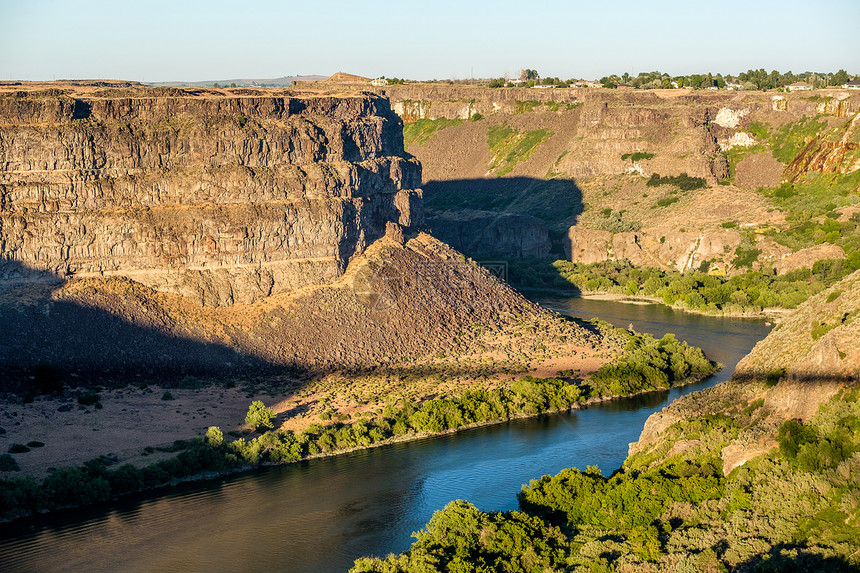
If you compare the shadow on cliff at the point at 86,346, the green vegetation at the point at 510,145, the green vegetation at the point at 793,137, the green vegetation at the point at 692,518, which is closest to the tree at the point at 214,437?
the shadow on cliff at the point at 86,346

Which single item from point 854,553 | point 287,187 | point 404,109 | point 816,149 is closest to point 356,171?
point 287,187

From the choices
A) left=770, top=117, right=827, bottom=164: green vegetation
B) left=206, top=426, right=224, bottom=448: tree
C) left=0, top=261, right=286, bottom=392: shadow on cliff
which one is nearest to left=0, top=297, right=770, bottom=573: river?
left=206, top=426, right=224, bottom=448: tree

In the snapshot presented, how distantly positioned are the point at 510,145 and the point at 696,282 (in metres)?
52.6

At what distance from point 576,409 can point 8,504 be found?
31775 millimetres

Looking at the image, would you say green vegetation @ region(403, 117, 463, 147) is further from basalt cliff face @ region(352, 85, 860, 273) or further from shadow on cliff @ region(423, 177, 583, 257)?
shadow on cliff @ region(423, 177, 583, 257)

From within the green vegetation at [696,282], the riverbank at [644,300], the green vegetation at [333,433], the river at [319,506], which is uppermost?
the green vegetation at [696,282]

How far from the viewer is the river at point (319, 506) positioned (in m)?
42.4

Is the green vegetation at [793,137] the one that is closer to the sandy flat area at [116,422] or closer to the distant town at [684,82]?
the distant town at [684,82]

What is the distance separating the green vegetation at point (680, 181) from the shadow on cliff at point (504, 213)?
29.0 feet

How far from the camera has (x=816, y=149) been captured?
116812 millimetres

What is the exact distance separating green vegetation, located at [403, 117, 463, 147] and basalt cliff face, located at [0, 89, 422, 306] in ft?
269

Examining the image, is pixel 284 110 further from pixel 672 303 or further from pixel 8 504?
pixel 672 303

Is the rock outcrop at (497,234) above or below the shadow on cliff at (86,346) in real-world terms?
above

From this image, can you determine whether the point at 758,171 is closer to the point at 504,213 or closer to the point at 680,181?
the point at 680,181
